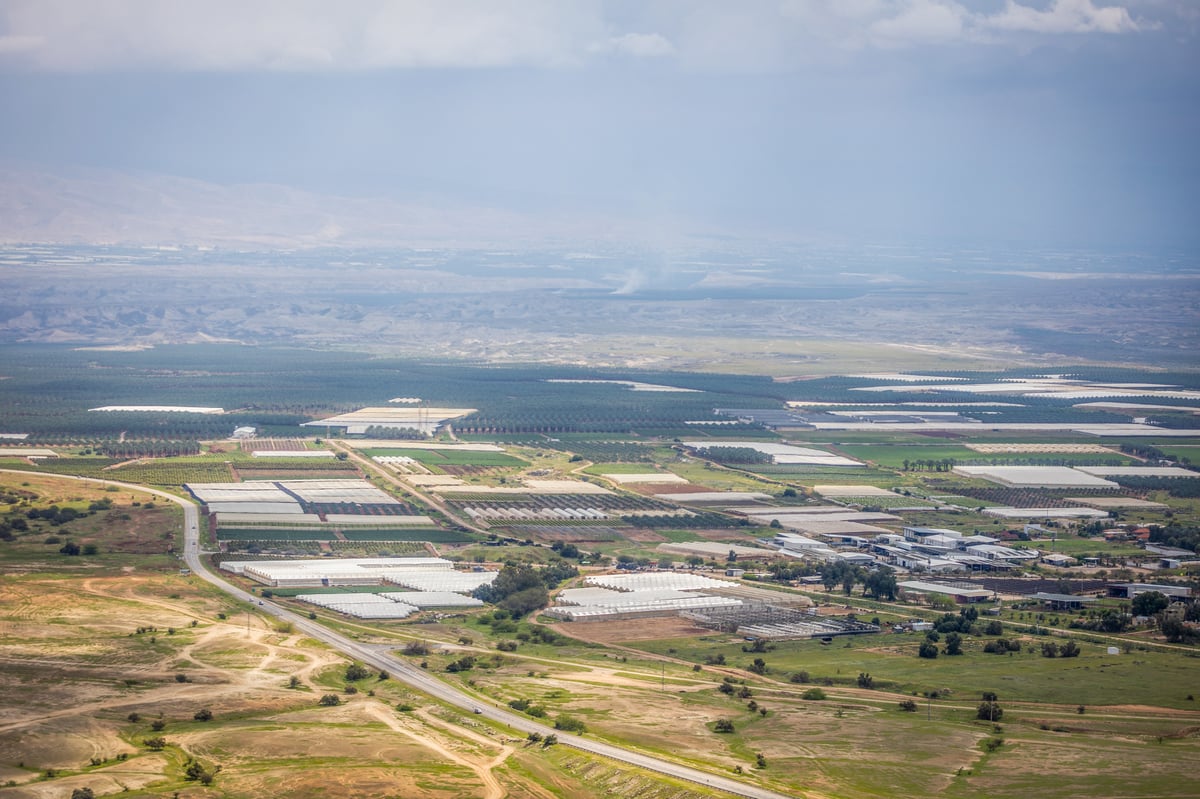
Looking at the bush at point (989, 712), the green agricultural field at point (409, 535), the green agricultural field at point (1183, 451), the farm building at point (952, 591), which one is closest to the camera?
the bush at point (989, 712)

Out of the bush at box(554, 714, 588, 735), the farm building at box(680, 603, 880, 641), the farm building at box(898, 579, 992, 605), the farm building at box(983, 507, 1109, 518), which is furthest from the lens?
the farm building at box(983, 507, 1109, 518)

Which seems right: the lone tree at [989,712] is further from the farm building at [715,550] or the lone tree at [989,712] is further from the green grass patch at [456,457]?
the green grass patch at [456,457]

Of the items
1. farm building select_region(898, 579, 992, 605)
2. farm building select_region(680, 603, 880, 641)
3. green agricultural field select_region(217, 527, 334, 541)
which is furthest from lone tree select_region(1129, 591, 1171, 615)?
green agricultural field select_region(217, 527, 334, 541)

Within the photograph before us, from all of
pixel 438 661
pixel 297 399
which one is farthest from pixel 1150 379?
pixel 438 661

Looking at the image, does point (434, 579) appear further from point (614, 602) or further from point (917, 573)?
point (917, 573)

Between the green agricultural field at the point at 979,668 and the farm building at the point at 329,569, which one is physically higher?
the farm building at the point at 329,569

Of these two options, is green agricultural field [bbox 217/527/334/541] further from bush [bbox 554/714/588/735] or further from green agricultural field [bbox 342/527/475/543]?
bush [bbox 554/714/588/735]

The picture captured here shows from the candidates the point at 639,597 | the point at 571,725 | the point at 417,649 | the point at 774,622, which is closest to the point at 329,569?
the point at 639,597

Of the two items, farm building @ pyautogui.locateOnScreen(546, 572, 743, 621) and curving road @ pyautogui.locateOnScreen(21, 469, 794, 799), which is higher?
farm building @ pyautogui.locateOnScreen(546, 572, 743, 621)

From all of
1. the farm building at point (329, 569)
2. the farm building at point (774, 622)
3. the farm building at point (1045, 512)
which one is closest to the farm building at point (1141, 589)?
the farm building at point (774, 622)
